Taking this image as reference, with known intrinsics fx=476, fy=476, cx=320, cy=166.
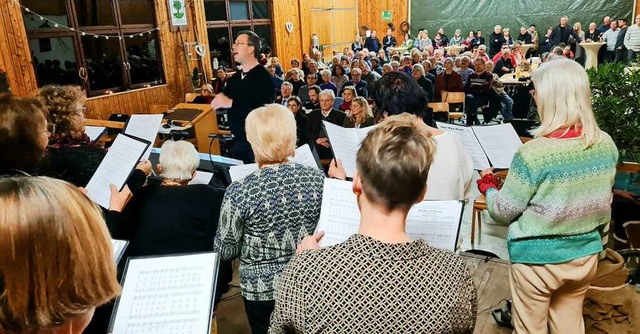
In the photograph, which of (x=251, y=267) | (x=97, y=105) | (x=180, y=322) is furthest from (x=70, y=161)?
(x=97, y=105)

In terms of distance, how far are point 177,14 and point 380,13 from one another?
9397 millimetres

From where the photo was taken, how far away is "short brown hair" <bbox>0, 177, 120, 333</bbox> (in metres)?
0.75

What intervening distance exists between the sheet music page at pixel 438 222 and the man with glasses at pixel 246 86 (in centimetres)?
233

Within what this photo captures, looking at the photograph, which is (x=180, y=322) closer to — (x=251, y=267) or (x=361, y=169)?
(x=251, y=267)

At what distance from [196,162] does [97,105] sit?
6.00m

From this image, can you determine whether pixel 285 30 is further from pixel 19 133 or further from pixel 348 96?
pixel 19 133

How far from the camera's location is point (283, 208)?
5.70 ft

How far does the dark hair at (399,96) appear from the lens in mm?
2109

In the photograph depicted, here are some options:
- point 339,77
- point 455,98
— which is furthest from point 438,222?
point 339,77

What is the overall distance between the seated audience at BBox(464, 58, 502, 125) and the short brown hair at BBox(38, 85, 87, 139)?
642 cm

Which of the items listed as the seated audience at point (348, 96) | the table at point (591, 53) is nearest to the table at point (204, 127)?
the seated audience at point (348, 96)

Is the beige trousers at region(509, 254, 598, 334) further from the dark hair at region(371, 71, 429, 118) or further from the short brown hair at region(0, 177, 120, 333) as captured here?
the short brown hair at region(0, 177, 120, 333)

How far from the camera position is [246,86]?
3695 millimetres

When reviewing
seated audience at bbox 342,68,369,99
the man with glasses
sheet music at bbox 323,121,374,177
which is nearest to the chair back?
seated audience at bbox 342,68,369,99
